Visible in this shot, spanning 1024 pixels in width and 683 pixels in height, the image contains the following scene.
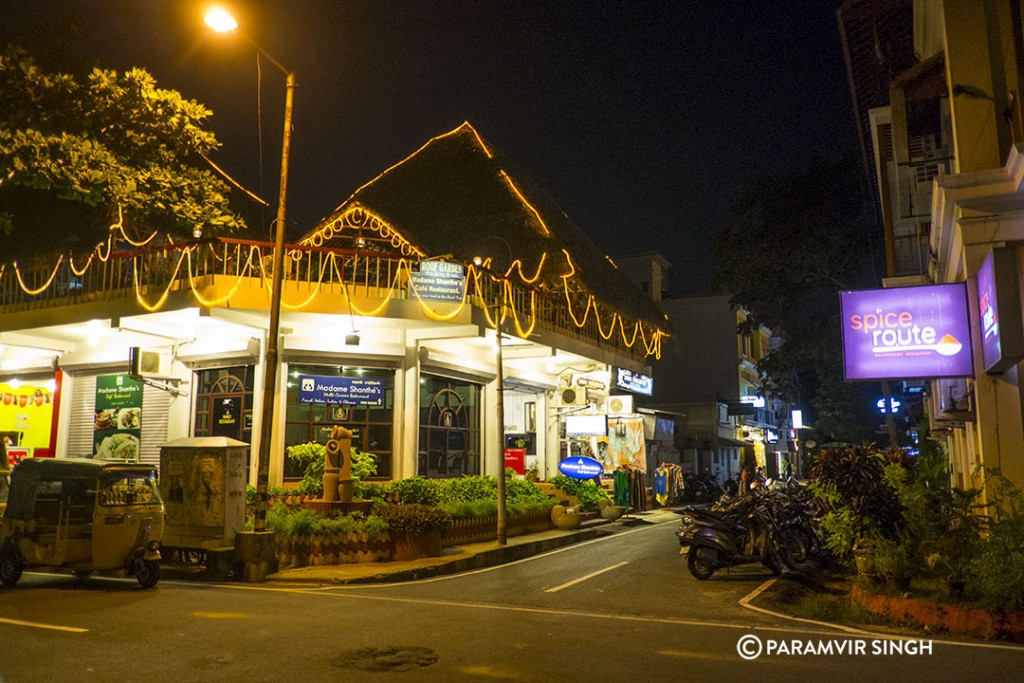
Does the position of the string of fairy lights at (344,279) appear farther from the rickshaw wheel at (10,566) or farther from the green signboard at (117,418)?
the rickshaw wheel at (10,566)

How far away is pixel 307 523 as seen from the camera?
13.9 m

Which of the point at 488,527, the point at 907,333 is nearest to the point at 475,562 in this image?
the point at 488,527

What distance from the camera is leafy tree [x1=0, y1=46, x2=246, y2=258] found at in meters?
10.4

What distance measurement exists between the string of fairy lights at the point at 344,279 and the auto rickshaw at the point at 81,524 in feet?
16.1

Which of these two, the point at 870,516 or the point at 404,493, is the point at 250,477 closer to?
the point at 404,493

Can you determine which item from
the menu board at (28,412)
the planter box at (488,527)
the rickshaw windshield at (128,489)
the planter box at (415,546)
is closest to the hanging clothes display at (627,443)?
the planter box at (488,527)

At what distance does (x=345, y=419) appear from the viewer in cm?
1916

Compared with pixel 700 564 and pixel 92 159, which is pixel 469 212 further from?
pixel 700 564

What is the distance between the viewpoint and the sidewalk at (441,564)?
12594 millimetres

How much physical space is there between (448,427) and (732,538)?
10318 mm

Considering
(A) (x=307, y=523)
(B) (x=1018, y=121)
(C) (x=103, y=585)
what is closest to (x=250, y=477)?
(A) (x=307, y=523)

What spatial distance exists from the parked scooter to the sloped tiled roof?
1098 centimetres

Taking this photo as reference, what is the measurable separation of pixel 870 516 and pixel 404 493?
10303mm

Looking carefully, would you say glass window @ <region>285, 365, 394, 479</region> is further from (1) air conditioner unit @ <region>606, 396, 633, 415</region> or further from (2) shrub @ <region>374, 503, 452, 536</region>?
(1) air conditioner unit @ <region>606, 396, 633, 415</region>
